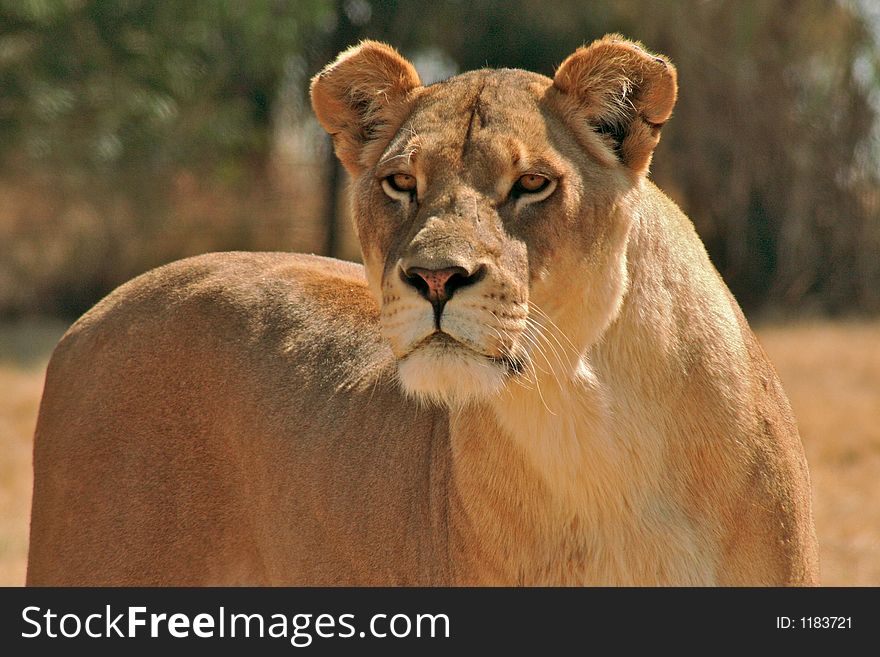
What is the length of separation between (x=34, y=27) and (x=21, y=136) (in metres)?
0.95

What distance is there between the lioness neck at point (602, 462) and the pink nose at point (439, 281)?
1.09 ft

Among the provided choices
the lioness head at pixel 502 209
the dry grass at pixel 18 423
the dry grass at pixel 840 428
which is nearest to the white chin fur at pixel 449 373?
the lioness head at pixel 502 209

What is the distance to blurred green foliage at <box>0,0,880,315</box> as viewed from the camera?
12.0m

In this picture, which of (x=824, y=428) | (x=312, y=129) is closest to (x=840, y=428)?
(x=824, y=428)

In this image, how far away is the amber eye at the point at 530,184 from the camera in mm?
2977

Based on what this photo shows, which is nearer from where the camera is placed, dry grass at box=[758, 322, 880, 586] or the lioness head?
Result: the lioness head

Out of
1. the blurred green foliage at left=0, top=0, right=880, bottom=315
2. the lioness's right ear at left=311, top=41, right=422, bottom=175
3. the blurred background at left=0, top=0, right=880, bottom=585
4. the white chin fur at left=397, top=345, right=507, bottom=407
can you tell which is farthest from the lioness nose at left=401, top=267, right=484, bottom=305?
the blurred green foliage at left=0, top=0, right=880, bottom=315

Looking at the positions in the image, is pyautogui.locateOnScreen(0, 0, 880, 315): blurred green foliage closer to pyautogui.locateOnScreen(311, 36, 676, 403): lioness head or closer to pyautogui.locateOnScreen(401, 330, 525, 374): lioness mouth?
pyautogui.locateOnScreen(311, 36, 676, 403): lioness head

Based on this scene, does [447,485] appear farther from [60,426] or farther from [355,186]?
[60,426]

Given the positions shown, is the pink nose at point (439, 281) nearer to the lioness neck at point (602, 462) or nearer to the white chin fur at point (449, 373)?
the white chin fur at point (449, 373)

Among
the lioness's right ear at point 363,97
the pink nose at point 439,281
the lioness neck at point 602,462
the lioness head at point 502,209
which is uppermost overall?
the lioness's right ear at point 363,97

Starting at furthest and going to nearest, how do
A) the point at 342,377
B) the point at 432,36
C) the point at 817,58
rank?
the point at 432,36 < the point at 817,58 < the point at 342,377

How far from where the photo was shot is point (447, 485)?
131 inches
